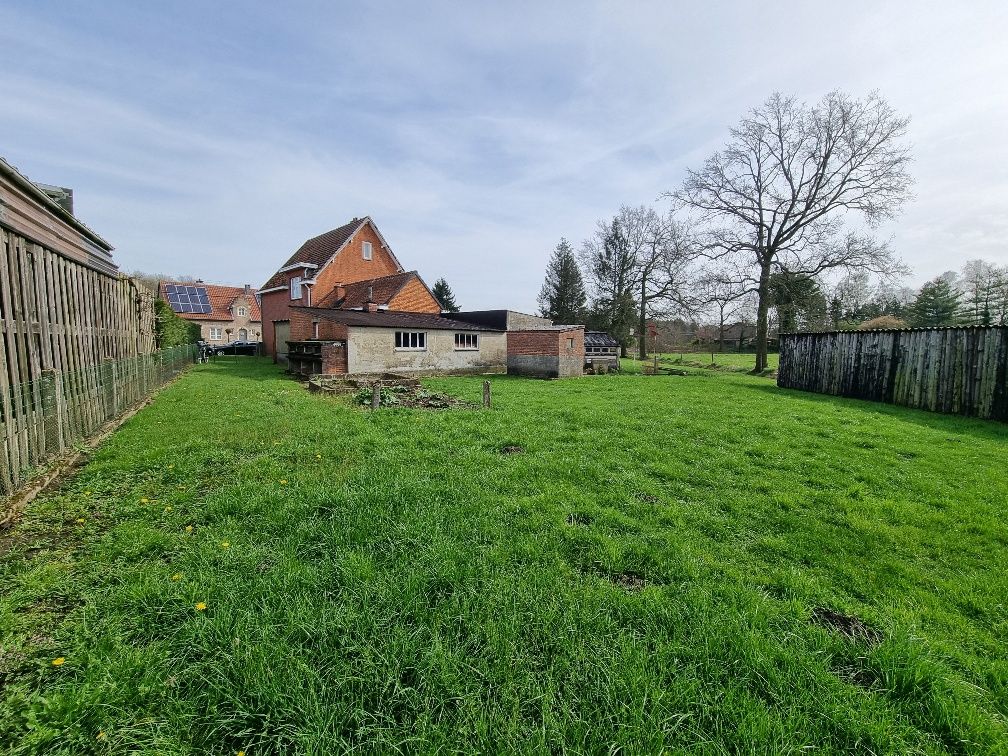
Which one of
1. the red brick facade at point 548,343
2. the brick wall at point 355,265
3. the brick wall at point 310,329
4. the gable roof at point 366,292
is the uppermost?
the brick wall at point 355,265

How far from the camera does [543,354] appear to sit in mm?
21547

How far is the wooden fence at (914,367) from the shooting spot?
10828mm

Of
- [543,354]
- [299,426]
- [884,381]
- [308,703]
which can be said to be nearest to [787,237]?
[884,381]

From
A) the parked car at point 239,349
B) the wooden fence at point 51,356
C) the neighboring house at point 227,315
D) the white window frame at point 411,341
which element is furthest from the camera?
the neighboring house at point 227,315

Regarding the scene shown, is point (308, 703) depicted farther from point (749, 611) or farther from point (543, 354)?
point (543, 354)

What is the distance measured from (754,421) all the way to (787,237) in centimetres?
2207

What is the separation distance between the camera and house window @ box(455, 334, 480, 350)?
23.8m

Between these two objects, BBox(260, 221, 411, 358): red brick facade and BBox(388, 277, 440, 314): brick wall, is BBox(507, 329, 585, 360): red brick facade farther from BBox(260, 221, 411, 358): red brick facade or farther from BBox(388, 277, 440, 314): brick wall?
BBox(260, 221, 411, 358): red brick facade

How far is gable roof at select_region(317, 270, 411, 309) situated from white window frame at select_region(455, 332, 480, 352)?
5322 millimetres

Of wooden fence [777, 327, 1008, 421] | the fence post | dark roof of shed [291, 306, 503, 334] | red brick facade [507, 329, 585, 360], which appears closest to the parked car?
dark roof of shed [291, 306, 503, 334]

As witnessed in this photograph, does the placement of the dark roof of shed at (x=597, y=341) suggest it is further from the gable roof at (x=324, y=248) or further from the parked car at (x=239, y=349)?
the parked car at (x=239, y=349)

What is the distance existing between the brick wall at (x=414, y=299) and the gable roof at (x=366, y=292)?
0.32 metres

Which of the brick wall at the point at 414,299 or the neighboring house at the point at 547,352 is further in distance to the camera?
the brick wall at the point at 414,299

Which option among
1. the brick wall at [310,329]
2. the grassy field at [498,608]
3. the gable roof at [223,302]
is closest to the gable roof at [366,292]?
the brick wall at [310,329]
